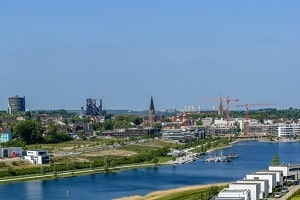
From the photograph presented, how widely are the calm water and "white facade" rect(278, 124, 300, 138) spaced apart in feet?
50.2

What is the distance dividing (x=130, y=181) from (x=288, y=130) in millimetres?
22079

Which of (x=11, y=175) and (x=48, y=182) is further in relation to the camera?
(x=11, y=175)

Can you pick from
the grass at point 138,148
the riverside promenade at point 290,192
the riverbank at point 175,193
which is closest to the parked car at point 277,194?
the riverside promenade at point 290,192

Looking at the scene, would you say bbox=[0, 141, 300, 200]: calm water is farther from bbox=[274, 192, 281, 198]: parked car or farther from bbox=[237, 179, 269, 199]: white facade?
bbox=[274, 192, 281, 198]: parked car

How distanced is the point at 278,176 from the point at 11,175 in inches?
312

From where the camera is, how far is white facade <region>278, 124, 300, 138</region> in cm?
3847

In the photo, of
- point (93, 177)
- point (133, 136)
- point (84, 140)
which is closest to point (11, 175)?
point (93, 177)

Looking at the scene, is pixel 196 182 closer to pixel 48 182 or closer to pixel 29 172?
pixel 48 182

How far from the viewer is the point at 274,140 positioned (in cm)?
3641

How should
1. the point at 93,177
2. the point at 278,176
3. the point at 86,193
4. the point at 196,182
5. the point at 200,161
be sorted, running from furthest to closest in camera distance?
the point at 200,161, the point at 93,177, the point at 196,182, the point at 86,193, the point at 278,176

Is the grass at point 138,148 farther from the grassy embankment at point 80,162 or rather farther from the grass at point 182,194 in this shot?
the grass at point 182,194

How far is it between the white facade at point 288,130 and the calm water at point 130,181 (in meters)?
15.3

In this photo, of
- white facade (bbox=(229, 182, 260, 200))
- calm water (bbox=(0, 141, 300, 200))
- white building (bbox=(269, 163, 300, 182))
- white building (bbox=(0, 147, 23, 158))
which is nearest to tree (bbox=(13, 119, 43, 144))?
white building (bbox=(0, 147, 23, 158))

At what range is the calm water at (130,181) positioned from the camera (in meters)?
15.7
